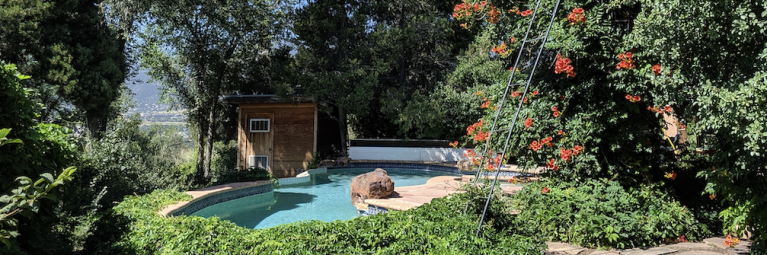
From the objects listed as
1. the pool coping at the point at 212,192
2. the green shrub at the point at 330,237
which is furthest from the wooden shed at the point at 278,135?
the green shrub at the point at 330,237

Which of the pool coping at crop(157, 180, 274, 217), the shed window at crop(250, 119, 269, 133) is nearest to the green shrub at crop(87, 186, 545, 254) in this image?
the pool coping at crop(157, 180, 274, 217)

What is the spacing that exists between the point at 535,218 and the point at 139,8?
11.9 m

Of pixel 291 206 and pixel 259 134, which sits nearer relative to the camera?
pixel 291 206

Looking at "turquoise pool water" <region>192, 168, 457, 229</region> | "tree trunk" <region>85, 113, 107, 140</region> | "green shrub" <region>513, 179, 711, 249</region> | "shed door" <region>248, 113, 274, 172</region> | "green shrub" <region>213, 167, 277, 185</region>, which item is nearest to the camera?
"green shrub" <region>513, 179, 711, 249</region>

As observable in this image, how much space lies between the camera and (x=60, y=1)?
1027 centimetres

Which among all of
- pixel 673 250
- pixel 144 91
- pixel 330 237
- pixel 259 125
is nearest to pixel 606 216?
pixel 673 250

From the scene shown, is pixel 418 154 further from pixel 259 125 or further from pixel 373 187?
pixel 373 187

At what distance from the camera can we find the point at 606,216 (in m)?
4.14

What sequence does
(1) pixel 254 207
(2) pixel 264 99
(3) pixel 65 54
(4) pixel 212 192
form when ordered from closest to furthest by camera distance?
(4) pixel 212 192 < (1) pixel 254 207 < (3) pixel 65 54 < (2) pixel 264 99

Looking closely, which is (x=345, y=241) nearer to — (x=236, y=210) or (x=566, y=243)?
(x=566, y=243)

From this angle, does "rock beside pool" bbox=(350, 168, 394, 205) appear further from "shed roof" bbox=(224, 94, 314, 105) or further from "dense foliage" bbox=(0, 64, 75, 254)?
"shed roof" bbox=(224, 94, 314, 105)

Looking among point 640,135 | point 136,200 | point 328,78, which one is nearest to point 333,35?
point 328,78

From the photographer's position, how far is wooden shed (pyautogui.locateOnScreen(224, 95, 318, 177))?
15.9m

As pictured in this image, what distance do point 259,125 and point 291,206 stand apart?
849 cm
